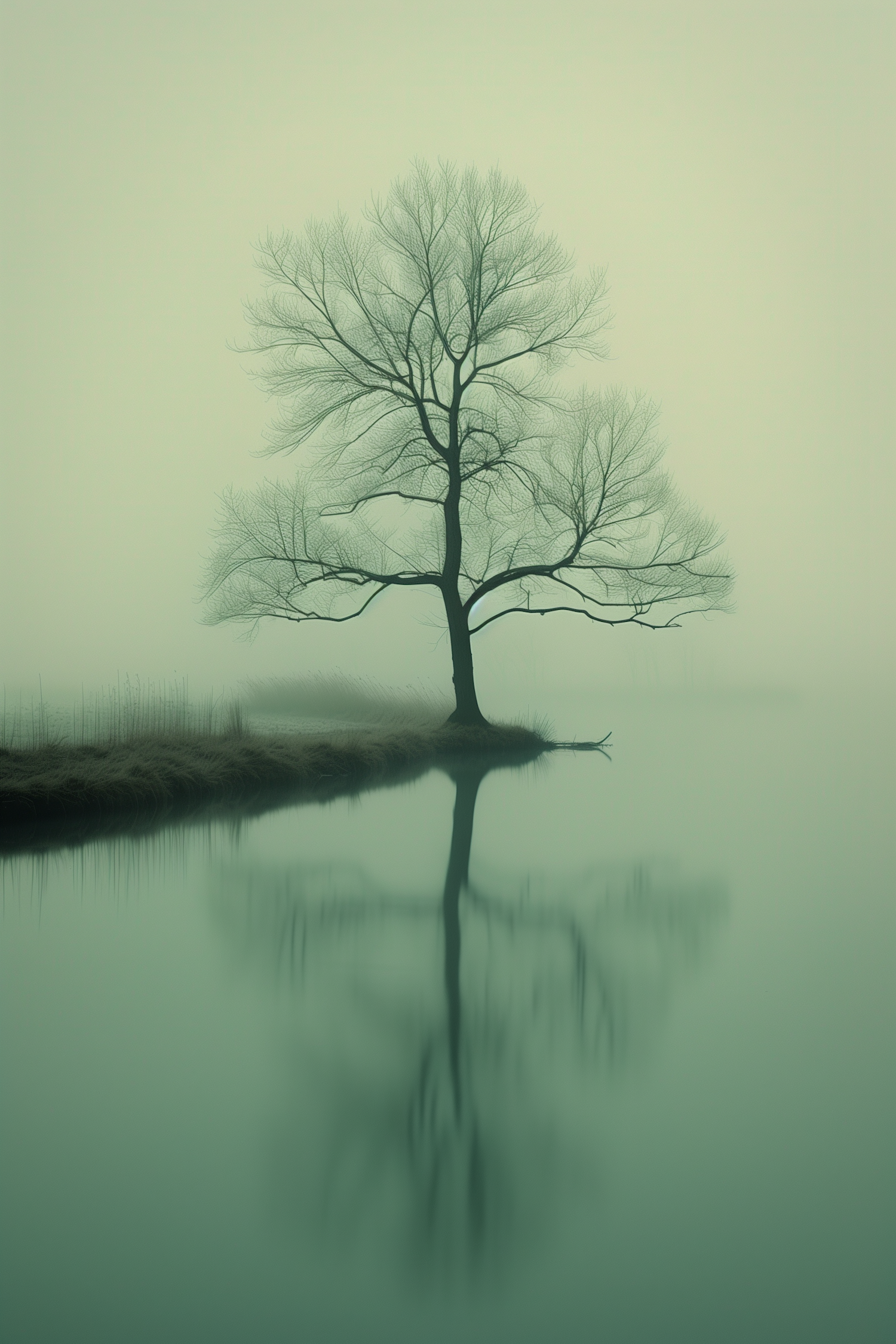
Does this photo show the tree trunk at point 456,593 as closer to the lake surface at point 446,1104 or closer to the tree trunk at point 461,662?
the tree trunk at point 461,662

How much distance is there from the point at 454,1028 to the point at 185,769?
579 cm

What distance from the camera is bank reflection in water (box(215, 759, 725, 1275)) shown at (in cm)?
210

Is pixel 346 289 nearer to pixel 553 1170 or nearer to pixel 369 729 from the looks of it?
pixel 369 729

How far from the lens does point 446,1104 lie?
2535 mm

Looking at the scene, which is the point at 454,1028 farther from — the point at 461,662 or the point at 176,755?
the point at 461,662

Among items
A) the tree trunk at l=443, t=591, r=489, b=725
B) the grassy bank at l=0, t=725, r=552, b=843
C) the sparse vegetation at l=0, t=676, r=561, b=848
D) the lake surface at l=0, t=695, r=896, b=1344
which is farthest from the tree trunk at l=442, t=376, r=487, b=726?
the lake surface at l=0, t=695, r=896, b=1344

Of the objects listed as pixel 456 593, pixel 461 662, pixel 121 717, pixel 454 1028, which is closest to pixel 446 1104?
pixel 454 1028

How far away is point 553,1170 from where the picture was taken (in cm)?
221

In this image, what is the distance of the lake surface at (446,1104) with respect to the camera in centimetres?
183

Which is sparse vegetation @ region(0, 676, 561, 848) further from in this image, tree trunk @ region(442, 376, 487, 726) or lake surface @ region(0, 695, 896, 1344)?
lake surface @ region(0, 695, 896, 1344)

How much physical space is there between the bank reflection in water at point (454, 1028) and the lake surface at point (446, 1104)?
0.04 feet

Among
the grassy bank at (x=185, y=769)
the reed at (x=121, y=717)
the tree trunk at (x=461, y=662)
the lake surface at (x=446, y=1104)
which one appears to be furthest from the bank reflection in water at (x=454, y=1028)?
the tree trunk at (x=461, y=662)

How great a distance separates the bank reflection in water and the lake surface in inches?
0.5

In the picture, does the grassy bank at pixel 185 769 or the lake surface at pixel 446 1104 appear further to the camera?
the grassy bank at pixel 185 769
